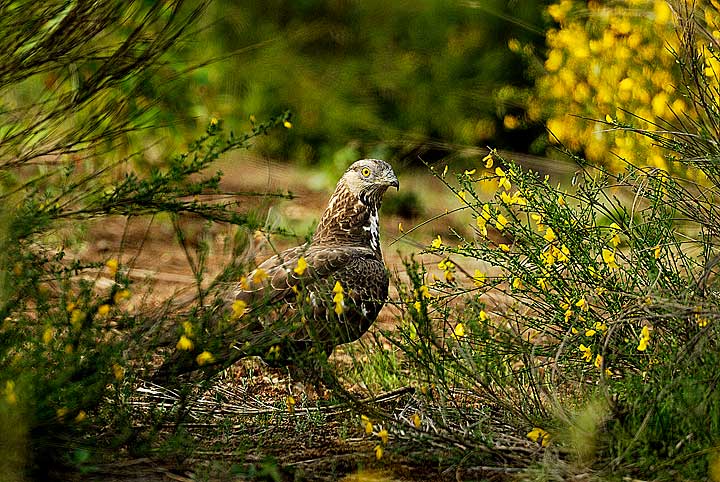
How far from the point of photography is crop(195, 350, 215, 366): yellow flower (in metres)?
2.53

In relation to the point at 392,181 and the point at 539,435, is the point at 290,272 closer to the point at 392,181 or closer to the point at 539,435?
the point at 392,181

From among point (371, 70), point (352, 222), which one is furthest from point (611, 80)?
point (371, 70)

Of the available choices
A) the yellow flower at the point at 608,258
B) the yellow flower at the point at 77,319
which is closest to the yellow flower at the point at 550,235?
the yellow flower at the point at 608,258

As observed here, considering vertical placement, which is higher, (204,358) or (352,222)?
(352,222)

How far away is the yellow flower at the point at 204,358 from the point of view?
99.7 inches

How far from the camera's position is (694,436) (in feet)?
8.07

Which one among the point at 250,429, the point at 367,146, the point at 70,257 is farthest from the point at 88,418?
the point at 367,146

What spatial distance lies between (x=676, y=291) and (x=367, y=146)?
426cm

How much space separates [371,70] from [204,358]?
4.90 meters

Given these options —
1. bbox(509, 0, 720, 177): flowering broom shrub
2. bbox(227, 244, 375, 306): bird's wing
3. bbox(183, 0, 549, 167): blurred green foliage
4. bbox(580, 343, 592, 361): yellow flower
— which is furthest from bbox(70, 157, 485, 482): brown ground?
bbox(509, 0, 720, 177): flowering broom shrub

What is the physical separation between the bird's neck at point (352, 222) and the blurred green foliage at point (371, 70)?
3.02 metres

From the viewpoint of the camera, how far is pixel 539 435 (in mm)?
2590

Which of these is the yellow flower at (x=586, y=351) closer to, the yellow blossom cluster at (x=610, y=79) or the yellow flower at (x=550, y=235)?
the yellow flower at (x=550, y=235)

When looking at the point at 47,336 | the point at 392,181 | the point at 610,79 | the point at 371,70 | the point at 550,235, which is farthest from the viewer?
the point at 371,70
